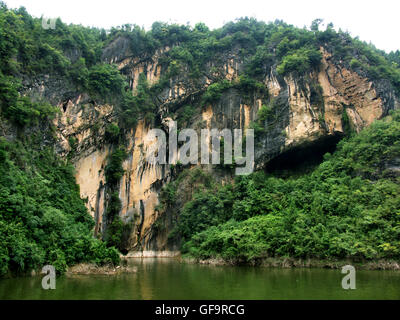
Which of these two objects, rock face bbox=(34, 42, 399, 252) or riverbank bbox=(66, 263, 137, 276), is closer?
riverbank bbox=(66, 263, 137, 276)

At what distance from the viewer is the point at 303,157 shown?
94.4 feet

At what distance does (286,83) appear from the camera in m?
28.1

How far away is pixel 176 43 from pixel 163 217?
16549 millimetres

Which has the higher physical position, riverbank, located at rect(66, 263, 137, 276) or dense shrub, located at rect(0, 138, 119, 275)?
dense shrub, located at rect(0, 138, 119, 275)

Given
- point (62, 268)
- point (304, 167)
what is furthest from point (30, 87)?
point (304, 167)

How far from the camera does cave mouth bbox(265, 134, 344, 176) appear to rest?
90.5 ft

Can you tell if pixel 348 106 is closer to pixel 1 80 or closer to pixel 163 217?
pixel 163 217

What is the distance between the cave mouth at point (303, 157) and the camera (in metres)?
27.6

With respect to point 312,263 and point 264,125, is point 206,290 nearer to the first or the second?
point 312,263

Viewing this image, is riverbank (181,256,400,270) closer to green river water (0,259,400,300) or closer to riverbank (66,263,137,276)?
green river water (0,259,400,300)

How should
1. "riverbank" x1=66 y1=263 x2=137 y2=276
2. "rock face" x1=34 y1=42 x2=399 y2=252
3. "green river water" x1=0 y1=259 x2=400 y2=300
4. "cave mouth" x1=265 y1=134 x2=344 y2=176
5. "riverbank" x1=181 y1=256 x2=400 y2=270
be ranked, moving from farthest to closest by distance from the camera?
1. "cave mouth" x1=265 y1=134 x2=344 y2=176
2. "rock face" x1=34 y1=42 x2=399 y2=252
3. "riverbank" x1=181 y1=256 x2=400 y2=270
4. "riverbank" x1=66 y1=263 x2=137 y2=276
5. "green river water" x1=0 y1=259 x2=400 y2=300

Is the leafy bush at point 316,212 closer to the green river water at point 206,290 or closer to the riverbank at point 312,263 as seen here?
the riverbank at point 312,263

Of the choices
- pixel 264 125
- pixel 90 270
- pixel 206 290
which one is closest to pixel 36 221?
pixel 90 270

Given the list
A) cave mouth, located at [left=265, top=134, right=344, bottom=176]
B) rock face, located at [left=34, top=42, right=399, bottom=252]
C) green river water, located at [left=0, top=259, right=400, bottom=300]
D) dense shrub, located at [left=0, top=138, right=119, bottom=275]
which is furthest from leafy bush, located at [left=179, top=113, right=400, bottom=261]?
dense shrub, located at [left=0, top=138, right=119, bottom=275]
